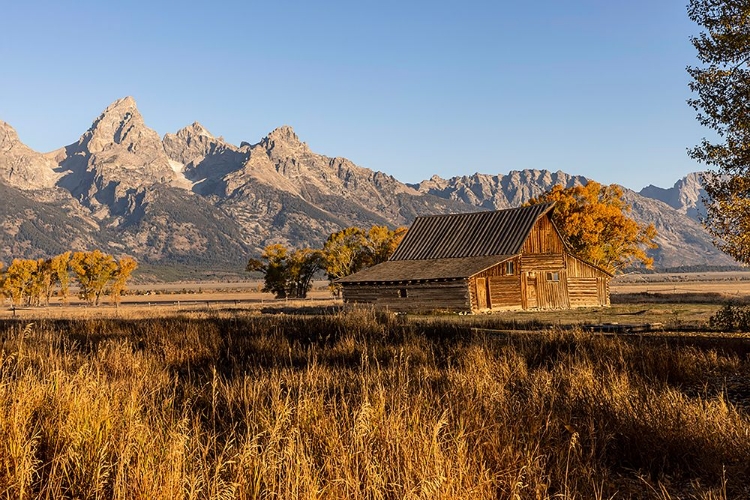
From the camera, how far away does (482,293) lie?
43.2 m

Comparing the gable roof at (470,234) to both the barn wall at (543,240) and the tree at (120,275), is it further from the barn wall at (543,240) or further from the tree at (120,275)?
the tree at (120,275)

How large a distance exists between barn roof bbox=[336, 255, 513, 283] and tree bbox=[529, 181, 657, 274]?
1153 centimetres

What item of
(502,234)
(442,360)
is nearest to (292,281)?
(502,234)

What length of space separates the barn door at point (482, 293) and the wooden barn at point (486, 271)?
0.03 meters

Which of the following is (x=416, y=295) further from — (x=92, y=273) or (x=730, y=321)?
(x=92, y=273)

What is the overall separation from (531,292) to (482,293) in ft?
14.7

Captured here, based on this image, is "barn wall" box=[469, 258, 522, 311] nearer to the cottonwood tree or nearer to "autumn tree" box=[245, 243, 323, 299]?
"autumn tree" box=[245, 243, 323, 299]

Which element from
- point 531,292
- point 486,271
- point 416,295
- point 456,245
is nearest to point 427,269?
point 416,295

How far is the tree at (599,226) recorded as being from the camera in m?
53.6

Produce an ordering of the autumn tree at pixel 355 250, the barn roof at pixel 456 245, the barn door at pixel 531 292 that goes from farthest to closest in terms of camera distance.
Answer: the autumn tree at pixel 355 250 → the barn door at pixel 531 292 → the barn roof at pixel 456 245

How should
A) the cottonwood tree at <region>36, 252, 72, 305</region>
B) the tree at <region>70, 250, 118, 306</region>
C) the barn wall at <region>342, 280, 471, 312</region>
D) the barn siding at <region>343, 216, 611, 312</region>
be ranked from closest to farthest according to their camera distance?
the barn wall at <region>342, 280, 471, 312</region>
the barn siding at <region>343, 216, 611, 312</region>
the tree at <region>70, 250, 118, 306</region>
the cottonwood tree at <region>36, 252, 72, 305</region>

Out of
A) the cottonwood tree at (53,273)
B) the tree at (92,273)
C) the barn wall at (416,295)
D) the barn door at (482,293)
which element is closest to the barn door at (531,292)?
the barn door at (482,293)

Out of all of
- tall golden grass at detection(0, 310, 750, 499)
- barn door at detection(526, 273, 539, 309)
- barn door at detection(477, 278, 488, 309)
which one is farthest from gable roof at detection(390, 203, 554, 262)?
tall golden grass at detection(0, 310, 750, 499)

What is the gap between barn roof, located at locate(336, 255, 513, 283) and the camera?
4281cm
